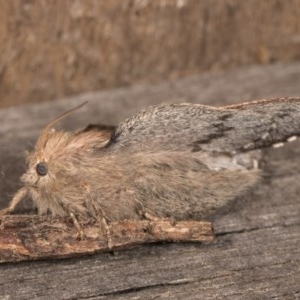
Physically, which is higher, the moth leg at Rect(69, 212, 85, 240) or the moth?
the moth

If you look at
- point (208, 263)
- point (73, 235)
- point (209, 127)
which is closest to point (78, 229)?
point (73, 235)

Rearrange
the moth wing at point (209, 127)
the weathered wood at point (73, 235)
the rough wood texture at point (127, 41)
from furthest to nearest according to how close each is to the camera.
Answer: the rough wood texture at point (127, 41) < the moth wing at point (209, 127) < the weathered wood at point (73, 235)

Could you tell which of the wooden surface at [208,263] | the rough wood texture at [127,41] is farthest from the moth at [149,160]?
the rough wood texture at [127,41]

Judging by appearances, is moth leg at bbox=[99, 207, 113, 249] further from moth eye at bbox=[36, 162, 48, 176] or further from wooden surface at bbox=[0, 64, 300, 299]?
moth eye at bbox=[36, 162, 48, 176]

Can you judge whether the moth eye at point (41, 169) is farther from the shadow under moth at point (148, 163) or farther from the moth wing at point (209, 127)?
the moth wing at point (209, 127)

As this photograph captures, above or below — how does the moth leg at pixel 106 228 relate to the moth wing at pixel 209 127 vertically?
below

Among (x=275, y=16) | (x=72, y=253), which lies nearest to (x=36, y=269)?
(x=72, y=253)

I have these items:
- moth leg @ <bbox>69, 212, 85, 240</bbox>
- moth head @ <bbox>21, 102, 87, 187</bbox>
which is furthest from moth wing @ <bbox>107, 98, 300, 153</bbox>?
moth leg @ <bbox>69, 212, 85, 240</bbox>
